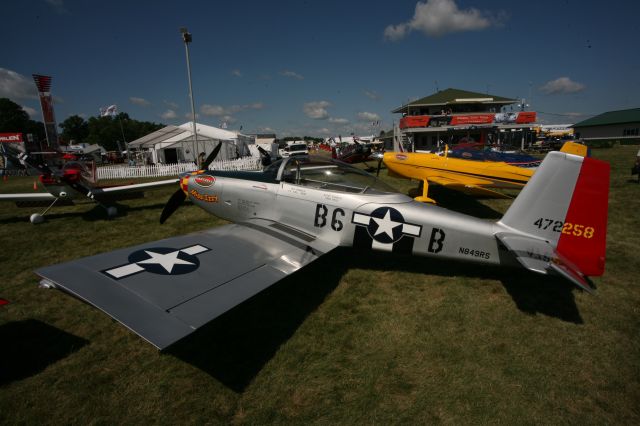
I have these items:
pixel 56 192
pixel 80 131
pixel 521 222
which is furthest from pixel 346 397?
pixel 80 131

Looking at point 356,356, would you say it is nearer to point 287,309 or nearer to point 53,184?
point 287,309

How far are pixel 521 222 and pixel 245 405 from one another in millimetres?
3964

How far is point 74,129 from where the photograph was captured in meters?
93.5

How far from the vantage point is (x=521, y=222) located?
3.89 meters

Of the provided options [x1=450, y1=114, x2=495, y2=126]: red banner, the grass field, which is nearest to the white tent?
the grass field

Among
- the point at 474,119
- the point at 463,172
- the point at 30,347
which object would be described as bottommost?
the point at 30,347

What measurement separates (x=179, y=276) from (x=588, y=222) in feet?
15.8

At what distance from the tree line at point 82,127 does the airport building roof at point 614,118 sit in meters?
92.2

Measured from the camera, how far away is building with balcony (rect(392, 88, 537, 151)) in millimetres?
34344

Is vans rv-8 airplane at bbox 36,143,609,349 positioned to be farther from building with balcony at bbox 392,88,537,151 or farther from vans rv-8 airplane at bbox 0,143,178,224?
building with balcony at bbox 392,88,537,151

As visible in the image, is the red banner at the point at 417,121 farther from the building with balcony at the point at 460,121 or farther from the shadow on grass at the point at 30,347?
the shadow on grass at the point at 30,347

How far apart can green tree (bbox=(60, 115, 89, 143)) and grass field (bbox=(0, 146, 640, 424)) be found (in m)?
117

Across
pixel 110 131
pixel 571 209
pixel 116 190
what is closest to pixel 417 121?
pixel 116 190

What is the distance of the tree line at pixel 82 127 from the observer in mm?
71562
